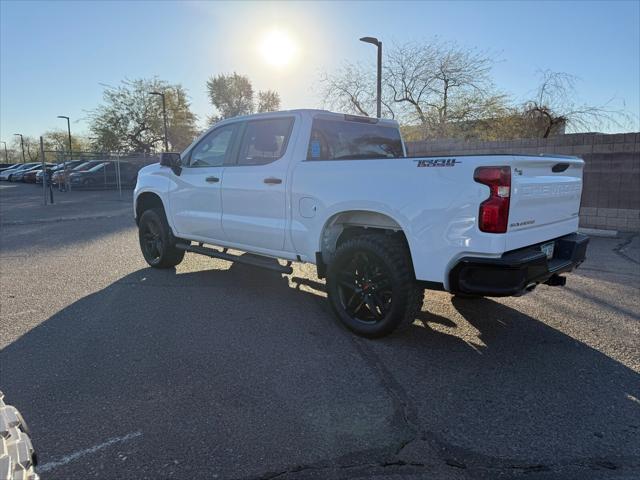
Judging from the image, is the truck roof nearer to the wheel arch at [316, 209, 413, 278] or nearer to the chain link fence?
the wheel arch at [316, 209, 413, 278]

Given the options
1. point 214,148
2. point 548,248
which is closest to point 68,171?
point 214,148

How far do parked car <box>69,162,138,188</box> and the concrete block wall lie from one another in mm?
23992

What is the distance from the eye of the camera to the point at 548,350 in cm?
397

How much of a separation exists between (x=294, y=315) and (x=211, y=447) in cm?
231

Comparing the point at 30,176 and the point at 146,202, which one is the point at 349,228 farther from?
the point at 30,176

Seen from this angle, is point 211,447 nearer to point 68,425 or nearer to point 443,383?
point 68,425

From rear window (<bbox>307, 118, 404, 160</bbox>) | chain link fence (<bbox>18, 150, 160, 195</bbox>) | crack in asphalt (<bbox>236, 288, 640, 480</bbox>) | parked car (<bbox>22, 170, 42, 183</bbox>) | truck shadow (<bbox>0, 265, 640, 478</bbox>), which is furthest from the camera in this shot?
parked car (<bbox>22, 170, 42, 183</bbox>)

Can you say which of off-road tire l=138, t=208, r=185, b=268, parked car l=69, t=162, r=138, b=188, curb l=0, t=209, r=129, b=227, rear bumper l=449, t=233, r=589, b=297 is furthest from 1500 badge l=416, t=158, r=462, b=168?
parked car l=69, t=162, r=138, b=188

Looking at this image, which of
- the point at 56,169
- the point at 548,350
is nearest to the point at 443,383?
the point at 548,350

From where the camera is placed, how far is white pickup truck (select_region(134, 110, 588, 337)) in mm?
3338

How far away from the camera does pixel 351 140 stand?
16.9 feet

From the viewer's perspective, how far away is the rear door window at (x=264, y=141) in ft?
16.2

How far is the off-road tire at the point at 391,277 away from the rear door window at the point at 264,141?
138 centimetres

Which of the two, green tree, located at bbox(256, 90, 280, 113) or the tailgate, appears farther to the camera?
green tree, located at bbox(256, 90, 280, 113)
